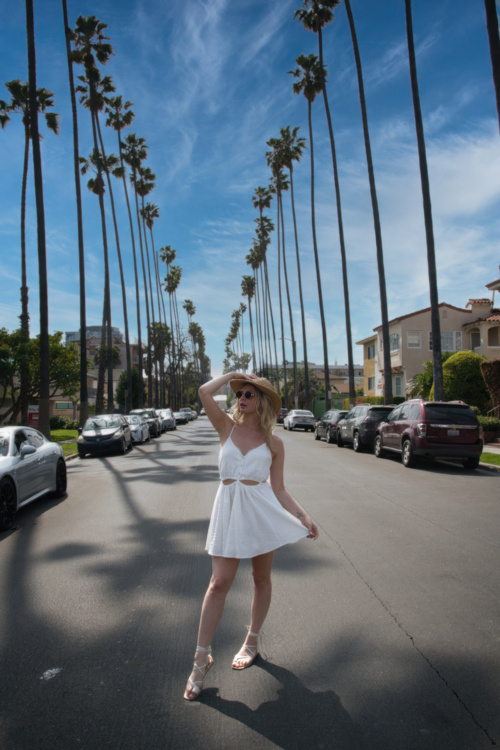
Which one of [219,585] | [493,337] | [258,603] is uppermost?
[493,337]

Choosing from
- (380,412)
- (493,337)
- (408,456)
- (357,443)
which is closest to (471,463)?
(408,456)

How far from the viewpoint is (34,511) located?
9.07 meters

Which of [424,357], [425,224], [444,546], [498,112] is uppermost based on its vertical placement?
[498,112]

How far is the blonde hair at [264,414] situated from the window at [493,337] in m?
38.6

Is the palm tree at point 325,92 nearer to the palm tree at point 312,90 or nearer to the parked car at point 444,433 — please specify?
the palm tree at point 312,90

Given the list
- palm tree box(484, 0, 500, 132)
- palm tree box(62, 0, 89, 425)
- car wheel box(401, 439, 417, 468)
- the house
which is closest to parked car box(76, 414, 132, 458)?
palm tree box(62, 0, 89, 425)

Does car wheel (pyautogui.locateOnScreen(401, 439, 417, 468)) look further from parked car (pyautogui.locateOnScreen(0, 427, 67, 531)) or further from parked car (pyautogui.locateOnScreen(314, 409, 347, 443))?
parked car (pyautogui.locateOnScreen(0, 427, 67, 531))

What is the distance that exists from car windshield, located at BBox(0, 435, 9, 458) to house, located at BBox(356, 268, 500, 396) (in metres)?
34.9

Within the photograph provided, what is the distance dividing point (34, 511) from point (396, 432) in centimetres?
996

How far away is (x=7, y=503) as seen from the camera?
7688 millimetres

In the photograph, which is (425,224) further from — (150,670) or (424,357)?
(424,357)

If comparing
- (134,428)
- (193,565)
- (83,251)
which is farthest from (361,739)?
(83,251)

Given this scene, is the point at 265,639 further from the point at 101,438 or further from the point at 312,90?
the point at 312,90

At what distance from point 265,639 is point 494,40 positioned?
16.9 m
